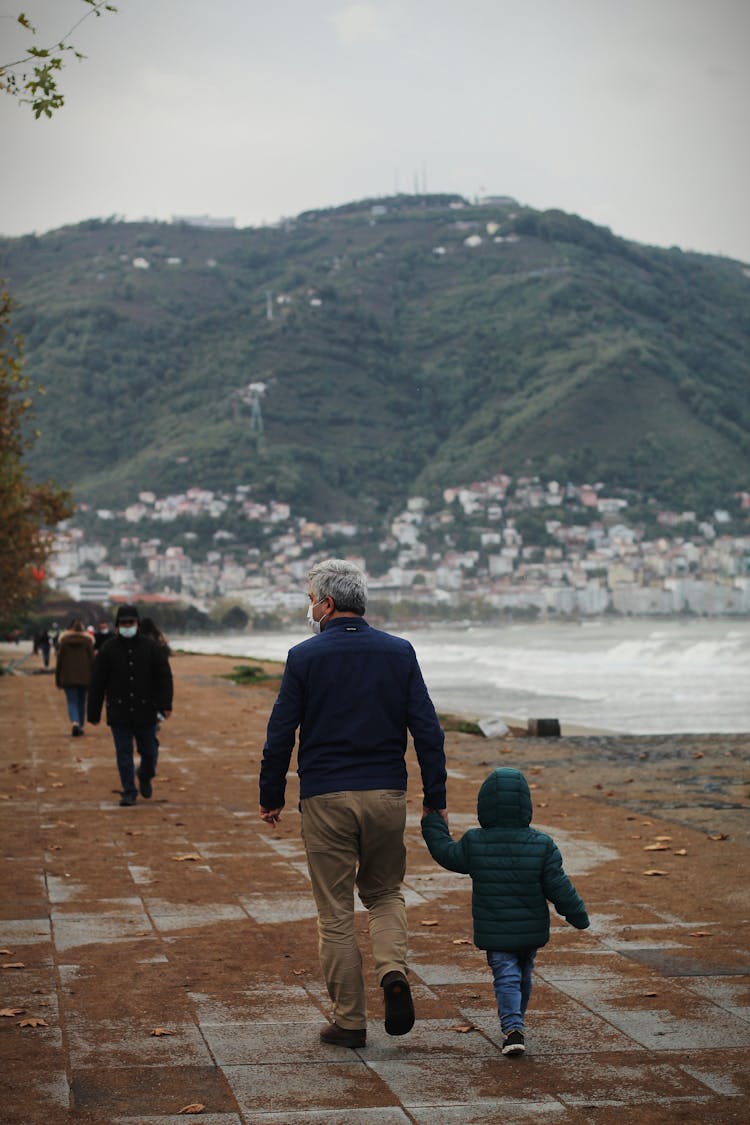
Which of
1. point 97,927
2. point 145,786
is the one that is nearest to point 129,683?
point 145,786

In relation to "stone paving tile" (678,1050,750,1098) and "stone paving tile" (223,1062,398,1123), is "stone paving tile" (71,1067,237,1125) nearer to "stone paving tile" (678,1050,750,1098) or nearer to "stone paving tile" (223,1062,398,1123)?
"stone paving tile" (223,1062,398,1123)

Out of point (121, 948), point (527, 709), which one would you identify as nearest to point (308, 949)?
point (121, 948)

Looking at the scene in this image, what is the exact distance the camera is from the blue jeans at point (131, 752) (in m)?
12.5

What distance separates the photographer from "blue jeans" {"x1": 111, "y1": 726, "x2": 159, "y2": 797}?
41.1ft

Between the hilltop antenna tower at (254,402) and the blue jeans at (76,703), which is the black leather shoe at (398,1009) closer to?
the blue jeans at (76,703)

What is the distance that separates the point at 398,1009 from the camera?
5.25 meters

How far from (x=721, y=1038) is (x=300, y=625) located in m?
139

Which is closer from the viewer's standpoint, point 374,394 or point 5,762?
point 5,762

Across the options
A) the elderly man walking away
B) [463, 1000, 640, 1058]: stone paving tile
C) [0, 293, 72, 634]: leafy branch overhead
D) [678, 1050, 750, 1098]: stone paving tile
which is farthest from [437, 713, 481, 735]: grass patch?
[678, 1050, 750, 1098]: stone paving tile

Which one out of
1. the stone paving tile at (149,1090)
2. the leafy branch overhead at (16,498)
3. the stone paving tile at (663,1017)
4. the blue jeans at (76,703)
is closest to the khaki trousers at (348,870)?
the stone paving tile at (149,1090)

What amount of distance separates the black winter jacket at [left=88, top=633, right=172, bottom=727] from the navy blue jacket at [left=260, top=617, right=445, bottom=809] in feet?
23.1

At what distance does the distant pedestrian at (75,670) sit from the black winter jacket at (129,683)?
7.52 metres

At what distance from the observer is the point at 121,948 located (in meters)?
7.00

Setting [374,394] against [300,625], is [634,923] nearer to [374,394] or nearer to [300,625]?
[300,625]
